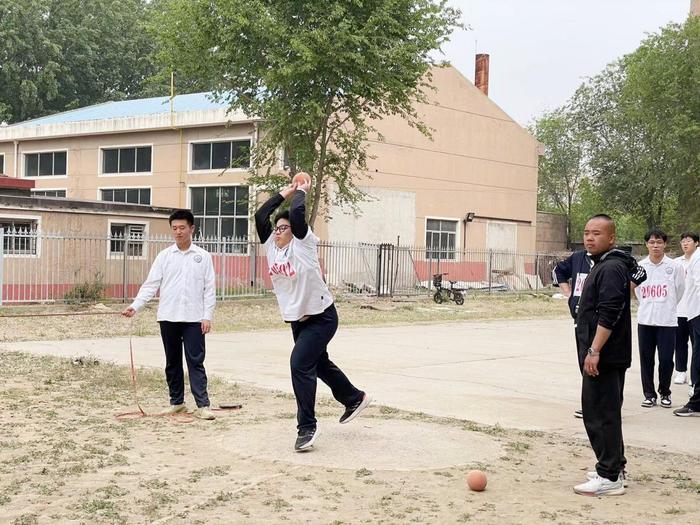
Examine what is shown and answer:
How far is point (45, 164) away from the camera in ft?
130

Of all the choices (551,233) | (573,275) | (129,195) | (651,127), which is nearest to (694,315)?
(573,275)

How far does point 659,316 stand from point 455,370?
139 inches

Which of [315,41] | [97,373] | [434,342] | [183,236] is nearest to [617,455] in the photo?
[183,236]

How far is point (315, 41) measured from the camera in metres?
25.1

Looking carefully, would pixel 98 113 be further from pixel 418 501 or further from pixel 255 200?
pixel 418 501

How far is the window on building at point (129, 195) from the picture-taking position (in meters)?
36.4

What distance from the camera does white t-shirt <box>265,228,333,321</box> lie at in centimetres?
704

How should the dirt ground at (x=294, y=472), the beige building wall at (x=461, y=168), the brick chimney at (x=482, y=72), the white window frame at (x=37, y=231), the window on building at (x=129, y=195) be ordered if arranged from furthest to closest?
the brick chimney at (x=482, y=72) < the window on building at (x=129, y=195) < the beige building wall at (x=461, y=168) < the white window frame at (x=37, y=231) < the dirt ground at (x=294, y=472)

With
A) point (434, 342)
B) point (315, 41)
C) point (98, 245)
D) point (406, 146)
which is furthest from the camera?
point (406, 146)

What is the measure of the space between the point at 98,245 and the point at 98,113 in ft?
54.4

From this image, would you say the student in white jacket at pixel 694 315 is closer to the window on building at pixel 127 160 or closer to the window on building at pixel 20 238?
the window on building at pixel 20 238

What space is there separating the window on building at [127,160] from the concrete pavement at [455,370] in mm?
19089

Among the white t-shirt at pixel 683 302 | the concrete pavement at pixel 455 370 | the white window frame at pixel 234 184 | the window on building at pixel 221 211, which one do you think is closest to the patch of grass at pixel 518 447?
the concrete pavement at pixel 455 370

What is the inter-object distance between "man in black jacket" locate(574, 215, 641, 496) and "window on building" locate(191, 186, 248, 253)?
1064 inches
